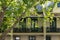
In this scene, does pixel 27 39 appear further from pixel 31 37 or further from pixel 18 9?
pixel 18 9

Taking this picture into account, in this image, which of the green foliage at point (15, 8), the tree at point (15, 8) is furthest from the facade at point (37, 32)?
the tree at point (15, 8)

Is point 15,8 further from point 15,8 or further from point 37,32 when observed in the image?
point 37,32

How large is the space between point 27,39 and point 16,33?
1534 millimetres

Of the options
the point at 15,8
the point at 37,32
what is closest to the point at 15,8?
the point at 15,8

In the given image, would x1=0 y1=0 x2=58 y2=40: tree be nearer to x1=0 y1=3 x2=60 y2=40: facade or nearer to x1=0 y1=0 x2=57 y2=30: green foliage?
x1=0 y1=0 x2=57 y2=30: green foliage

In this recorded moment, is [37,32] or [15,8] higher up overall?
[15,8]

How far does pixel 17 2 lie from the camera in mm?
11438

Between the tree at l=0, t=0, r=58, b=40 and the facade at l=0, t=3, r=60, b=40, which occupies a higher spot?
the tree at l=0, t=0, r=58, b=40

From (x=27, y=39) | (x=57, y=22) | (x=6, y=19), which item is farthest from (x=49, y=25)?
(x=6, y=19)

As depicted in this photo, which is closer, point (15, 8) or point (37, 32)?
point (15, 8)

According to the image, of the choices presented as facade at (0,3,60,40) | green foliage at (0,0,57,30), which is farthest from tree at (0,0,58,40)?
facade at (0,3,60,40)

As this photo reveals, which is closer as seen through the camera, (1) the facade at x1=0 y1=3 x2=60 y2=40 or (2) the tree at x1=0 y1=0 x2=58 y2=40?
(2) the tree at x1=0 y1=0 x2=58 y2=40

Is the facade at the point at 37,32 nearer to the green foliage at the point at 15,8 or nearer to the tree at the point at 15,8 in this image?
the green foliage at the point at 15,8

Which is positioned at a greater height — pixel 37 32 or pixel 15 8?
pixel 15 8
